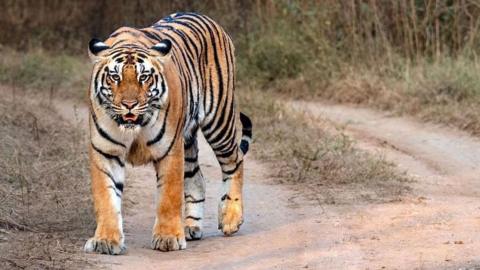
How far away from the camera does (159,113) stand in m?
6.36

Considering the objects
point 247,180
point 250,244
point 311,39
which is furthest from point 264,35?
point 250,244

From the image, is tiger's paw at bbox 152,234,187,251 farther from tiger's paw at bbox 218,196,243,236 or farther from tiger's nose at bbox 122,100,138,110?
tiger's nose at bbox 122,100,138,110

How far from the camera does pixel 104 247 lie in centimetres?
622

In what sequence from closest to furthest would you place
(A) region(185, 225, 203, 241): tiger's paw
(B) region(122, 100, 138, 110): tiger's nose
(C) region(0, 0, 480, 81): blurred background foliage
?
(B) region(122, 100, 138, 110): tiger's nose
(A) region(185, 225, 203, 241): tiger's paw
(C) region(0, 0, 480, 81): blurred background foliage

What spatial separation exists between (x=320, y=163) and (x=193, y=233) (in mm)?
2182

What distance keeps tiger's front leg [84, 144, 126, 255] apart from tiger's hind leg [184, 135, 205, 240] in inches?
29.7

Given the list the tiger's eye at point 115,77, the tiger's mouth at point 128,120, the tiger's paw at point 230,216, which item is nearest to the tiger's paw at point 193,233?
the tiger's paw at point 230,216

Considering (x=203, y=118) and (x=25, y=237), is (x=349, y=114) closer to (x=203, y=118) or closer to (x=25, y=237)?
(x=203, y=118)

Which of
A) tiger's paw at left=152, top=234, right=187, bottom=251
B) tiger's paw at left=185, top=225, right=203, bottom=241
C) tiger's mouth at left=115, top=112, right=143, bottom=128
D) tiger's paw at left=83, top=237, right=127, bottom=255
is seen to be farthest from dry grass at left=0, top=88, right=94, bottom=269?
tiger's mouth at left=115, top=112, right=143, bottom=128

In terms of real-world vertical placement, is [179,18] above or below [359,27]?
above

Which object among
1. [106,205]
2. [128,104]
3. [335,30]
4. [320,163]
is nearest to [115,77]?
[128,104]

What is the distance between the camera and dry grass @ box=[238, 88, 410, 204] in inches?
319

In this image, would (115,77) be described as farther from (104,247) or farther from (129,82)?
(104,247)

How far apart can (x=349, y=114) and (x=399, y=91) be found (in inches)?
21.4
